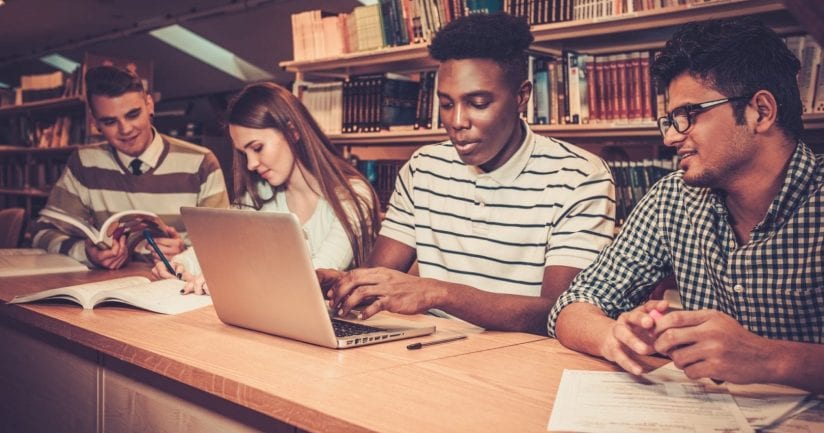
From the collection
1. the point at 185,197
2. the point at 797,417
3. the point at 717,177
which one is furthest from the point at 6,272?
the point at 797,417

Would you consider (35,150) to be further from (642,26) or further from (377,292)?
(377,292)

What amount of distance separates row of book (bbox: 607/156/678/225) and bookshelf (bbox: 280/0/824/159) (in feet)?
0.39

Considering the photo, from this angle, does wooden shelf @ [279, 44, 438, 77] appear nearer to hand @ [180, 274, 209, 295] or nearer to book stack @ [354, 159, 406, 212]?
book stack @ [354, 159, 406, 212]

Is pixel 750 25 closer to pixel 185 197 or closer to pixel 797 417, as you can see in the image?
pixel 797 417

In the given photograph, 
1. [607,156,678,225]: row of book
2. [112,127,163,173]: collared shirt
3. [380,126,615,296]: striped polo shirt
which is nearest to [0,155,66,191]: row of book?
[112,127,163,173]: collared shirt

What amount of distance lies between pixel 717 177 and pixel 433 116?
80.0 inches

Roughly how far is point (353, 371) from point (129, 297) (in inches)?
29.8

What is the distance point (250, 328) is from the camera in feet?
4.40

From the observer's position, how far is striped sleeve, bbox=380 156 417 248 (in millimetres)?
1925

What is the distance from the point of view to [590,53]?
2.86 metres

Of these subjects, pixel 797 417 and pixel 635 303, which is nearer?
pixel 797 417

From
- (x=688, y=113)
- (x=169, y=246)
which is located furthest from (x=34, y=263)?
(x=688, y=113)

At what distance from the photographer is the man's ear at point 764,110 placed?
1219mm

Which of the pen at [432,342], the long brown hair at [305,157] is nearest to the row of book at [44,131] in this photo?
the long brown hair at [305,157]
